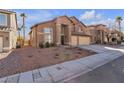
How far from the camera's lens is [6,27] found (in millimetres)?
22016

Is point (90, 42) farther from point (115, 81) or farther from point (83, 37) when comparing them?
point (115, 81)

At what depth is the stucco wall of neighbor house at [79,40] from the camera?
30.0m

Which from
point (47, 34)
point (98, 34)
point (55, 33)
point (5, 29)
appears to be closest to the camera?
point (5, 29)

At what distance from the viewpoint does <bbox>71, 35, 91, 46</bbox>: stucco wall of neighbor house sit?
3003 centimetres

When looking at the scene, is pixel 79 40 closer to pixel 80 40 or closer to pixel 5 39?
pixel 80 40

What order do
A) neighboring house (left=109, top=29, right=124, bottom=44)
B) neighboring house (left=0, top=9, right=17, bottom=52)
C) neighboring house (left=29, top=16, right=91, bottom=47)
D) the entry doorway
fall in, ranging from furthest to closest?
neighboring house (left=109, top=29, right=124, bottom=44), the entry doorway, neighboring house (left=29, top=16, right=91, bottom=47), neighboring house (left=0, top=9, right=17, bottom=52)

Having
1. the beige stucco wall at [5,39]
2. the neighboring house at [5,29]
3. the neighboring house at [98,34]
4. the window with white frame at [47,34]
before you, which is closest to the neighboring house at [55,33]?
the window with white frame at [47,34]

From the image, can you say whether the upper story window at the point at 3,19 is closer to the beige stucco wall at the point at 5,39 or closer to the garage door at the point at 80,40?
the beige stucco wall at the point at 5,39

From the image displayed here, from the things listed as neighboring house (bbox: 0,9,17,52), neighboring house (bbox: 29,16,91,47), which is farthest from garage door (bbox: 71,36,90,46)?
neighboring house (bbox: 0,9,17,52)

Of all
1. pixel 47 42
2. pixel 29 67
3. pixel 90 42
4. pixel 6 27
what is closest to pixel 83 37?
pixel 90 42

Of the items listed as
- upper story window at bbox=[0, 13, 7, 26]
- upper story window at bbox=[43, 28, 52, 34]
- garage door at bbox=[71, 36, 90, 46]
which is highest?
upper story window at bbox=[0, 13, 7, 26]

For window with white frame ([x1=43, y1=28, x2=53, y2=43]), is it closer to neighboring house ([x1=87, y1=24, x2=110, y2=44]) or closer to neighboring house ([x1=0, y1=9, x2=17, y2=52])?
neighboring house ([x1=0, y1=9, x2=17, y2=52])

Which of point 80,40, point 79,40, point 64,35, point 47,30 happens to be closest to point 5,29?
point 47,30

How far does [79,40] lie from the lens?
31.6m
